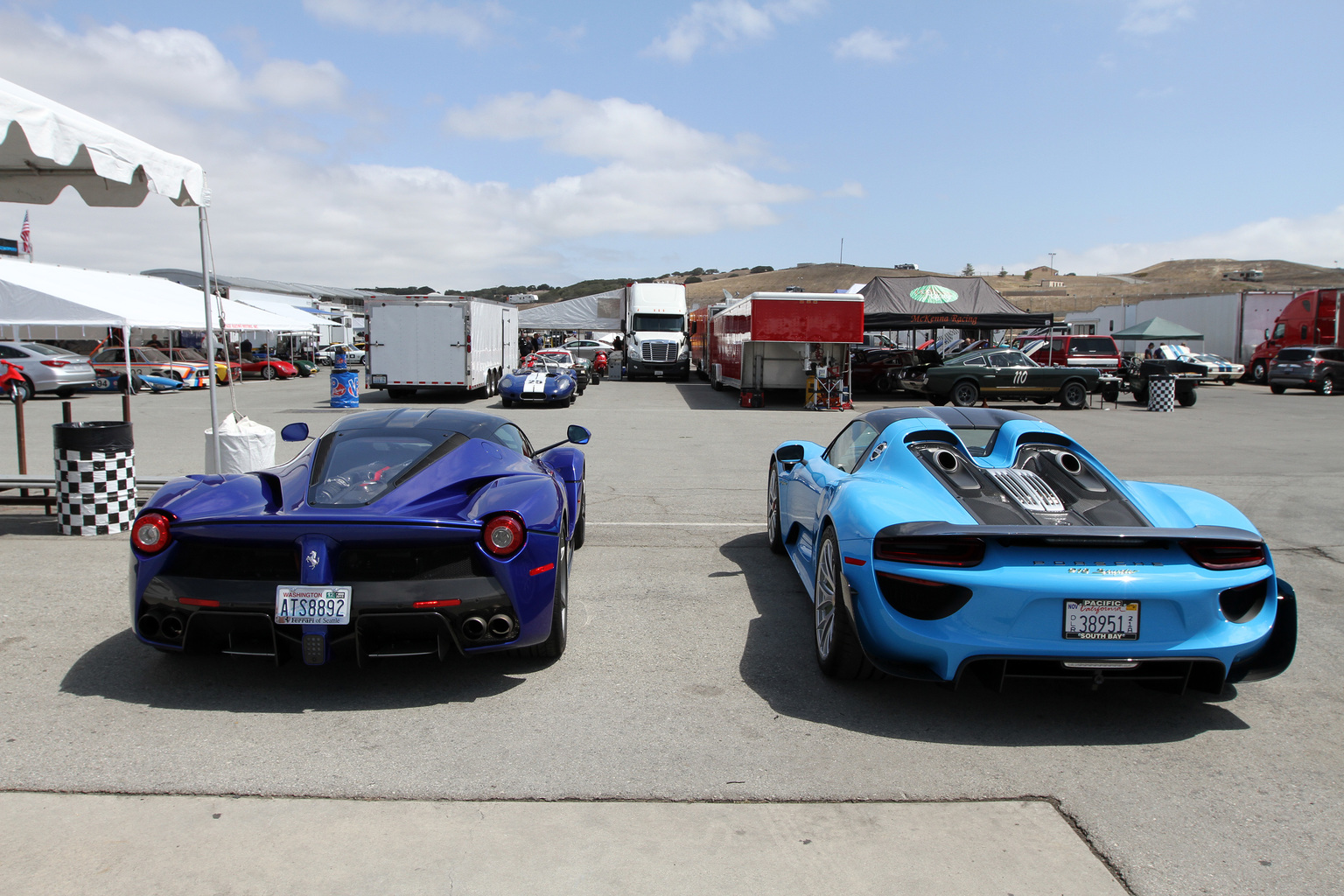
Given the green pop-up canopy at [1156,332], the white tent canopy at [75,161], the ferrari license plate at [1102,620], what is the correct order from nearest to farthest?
the ferrari license plate at [1102,620] < the white tent canopy at [75,161] < the green pop-up canopy at [1156,332]

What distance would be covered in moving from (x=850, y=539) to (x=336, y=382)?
19980 mm

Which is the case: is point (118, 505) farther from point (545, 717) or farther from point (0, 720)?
point (545, 717)

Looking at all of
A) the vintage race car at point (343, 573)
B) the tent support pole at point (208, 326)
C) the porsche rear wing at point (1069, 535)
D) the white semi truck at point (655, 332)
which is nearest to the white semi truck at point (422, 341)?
the white semi truck at point (655, 332)

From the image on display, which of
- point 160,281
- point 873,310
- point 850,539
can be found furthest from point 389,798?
point 160,281

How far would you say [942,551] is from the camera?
3.85 metres

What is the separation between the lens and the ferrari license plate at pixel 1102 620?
146 inches

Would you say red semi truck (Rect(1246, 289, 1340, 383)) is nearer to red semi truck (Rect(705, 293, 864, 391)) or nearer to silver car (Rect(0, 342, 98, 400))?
red semi truck (Rect(705, 293, 864, 391))

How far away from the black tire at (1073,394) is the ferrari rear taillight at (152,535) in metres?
23.3

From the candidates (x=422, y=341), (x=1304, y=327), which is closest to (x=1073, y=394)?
(x=422, y=341)

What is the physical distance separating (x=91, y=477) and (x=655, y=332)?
27.9m

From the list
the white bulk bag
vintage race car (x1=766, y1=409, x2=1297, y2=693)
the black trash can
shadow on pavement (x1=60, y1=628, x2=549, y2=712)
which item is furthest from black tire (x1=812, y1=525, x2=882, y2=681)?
the white bulk bag

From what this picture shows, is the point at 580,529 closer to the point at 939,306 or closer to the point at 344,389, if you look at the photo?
the point at 344,389

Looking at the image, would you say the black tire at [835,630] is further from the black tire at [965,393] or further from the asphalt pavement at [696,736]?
the black tire at [965,393]

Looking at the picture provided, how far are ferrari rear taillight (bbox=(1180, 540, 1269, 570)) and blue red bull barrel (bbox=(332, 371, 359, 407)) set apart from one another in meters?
20.7
